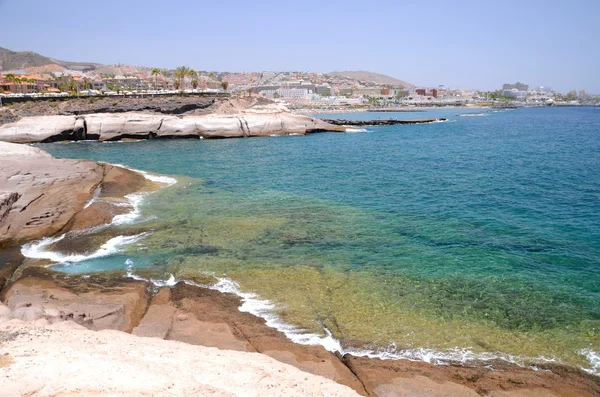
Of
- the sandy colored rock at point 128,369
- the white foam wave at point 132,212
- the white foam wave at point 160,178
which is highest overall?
the sandy colored rock at point 128,369

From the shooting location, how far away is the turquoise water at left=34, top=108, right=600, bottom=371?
44.8ft

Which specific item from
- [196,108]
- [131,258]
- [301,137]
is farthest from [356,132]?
[131,258]

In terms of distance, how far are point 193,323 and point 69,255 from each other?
9576 mm

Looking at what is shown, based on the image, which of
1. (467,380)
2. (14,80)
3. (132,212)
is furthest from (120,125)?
(467,380)

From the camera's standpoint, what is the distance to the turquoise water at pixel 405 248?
13.7m

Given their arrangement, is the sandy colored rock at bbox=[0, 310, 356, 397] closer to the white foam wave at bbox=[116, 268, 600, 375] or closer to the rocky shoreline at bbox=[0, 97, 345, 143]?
the white foam wave at bbox=[116, 268, 600, 375]

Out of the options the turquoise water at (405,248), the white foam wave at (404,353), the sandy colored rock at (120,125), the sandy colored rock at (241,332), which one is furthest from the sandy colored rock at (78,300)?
the sandy colored rock at (120,125)

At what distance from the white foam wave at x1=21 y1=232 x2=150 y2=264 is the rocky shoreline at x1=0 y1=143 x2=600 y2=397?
52 cm

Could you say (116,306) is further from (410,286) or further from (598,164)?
(598,164)

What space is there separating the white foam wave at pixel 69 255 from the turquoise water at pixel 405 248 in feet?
2.32

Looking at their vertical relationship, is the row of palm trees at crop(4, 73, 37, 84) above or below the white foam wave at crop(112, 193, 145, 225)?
above

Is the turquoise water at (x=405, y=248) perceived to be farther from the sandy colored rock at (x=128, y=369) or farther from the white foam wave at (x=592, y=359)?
the sandy colored rock at (x=128, y=369)

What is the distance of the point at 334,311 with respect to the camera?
1467 cm

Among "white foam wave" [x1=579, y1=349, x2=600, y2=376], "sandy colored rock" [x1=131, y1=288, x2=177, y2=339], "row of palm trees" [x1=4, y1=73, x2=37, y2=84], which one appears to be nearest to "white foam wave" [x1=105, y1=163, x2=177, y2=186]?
"sandy colored rock" [x1=131, y1=288, x2=177, y2=339]
